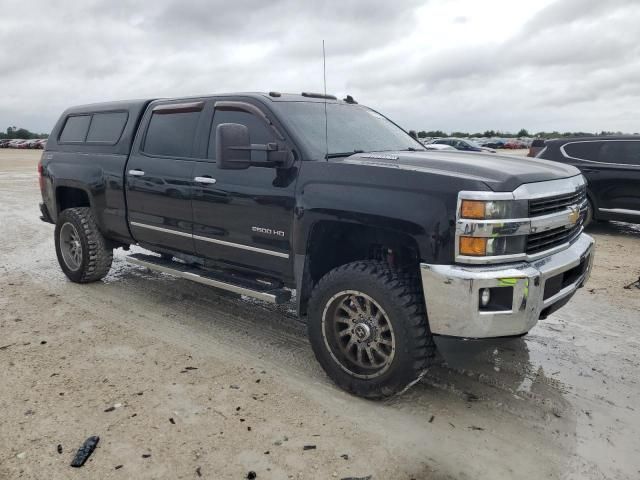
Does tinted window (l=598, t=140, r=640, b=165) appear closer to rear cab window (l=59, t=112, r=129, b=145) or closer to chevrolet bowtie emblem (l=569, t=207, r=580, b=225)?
chevrolet bowtie emblem (l=569, t=207, r=580, b=225)

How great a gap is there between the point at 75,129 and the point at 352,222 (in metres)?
4.20

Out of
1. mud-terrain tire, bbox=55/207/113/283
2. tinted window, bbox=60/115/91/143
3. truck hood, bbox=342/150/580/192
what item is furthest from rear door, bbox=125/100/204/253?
truck hood, bbox=342/150/580/192

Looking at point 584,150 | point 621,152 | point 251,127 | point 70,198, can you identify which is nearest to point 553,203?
point 251,127

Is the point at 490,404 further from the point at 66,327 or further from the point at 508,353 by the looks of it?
the point at 66,327

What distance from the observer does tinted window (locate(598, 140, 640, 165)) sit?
8.70m

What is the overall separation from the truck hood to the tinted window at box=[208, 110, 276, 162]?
65cm

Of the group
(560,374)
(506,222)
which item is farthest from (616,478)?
(506,222)

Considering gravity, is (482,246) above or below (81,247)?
above

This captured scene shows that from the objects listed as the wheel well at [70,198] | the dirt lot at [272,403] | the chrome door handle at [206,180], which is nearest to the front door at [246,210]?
the chrome door handle at [206,180]

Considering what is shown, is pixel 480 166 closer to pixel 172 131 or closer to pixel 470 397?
pixel 470 397

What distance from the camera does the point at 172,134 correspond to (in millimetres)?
4762

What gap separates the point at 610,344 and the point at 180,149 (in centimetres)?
396

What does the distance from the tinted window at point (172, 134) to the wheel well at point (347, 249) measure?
5.29ft

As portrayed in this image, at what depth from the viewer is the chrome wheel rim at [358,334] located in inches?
130
